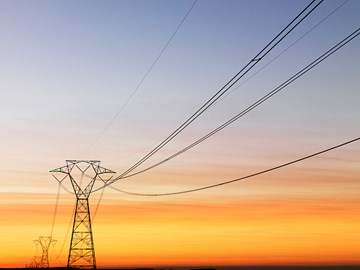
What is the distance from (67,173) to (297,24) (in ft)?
183

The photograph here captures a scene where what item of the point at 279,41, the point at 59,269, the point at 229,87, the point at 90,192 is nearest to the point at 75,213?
the point at 90,192

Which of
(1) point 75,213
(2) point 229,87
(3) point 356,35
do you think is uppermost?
(1) point 75,213

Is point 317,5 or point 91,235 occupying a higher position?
point 91,235

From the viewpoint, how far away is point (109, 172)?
76.1m

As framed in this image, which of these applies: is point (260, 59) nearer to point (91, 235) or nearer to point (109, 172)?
point (109, 172)

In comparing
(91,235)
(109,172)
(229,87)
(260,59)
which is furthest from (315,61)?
(91,235)

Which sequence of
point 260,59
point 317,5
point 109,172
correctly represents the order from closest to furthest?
point 317,5, point 260,59, point 109,172

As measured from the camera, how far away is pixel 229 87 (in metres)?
31.4

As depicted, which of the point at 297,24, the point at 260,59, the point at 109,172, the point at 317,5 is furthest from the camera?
the point at 109,172

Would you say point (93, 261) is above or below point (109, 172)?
below

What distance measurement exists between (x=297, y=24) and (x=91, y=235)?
59361mm

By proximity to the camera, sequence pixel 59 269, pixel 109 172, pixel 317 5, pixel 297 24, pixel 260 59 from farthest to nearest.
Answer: pixel 59 269 → pixel 109 172 → pixel 260 59 → pixel 297 24 → pixel 317 5

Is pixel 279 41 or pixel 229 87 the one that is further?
pixel 229 87

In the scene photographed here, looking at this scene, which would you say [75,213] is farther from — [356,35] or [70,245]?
[356,35]
